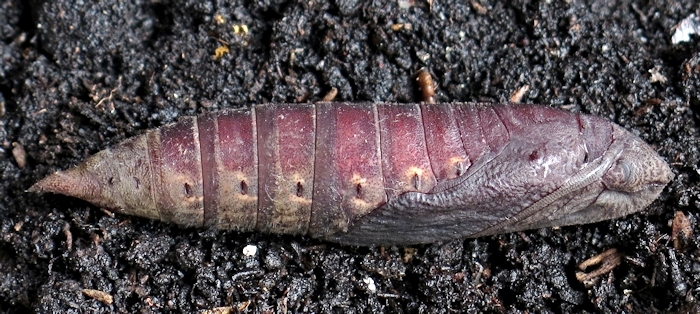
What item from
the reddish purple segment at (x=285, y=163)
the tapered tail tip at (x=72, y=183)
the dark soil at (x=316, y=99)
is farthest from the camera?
the dark soil at (x=316, y=99)

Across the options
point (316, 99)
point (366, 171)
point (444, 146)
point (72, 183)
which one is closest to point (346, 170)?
point (366, 171)

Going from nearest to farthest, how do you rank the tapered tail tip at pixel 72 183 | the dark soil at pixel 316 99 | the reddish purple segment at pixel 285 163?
the reddish purple segment at pixel 285 163
the tapered tail tip at pixel 72 183
the dark soil at pixel 316 99

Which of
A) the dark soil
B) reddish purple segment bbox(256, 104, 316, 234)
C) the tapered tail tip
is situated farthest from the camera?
the dark soil

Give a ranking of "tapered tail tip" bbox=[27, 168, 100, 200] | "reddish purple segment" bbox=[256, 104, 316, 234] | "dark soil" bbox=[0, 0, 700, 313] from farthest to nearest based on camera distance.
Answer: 1. "dark soil" bbox=[0, 0, 700, 313]
2. "tapered tail tip" bbox=[27, 168, 100, 200]
3. "reddish purple segment" bbox=[256, 104, 316, 234]

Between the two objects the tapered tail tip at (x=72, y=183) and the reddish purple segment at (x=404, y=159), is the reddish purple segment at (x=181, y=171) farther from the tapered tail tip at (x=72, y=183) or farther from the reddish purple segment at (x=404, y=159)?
the reddish purple segment at (x=404, y=159)

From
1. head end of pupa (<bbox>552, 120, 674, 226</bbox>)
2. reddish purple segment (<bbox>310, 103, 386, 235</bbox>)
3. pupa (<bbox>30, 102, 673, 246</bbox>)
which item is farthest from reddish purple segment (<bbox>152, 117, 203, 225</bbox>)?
head end of pupa (<bbox>552, 120, 674, 226</bbox>)

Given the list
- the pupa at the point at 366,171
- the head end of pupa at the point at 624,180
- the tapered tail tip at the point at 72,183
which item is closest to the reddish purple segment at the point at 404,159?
the pupa at the point at 366,171

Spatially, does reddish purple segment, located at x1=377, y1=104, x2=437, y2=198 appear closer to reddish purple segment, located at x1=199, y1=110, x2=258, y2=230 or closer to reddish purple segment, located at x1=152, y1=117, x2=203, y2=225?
reddish purple segment, located at x1=199, y1=110, x2=258, y2=230

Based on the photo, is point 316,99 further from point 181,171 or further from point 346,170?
point 181,171
